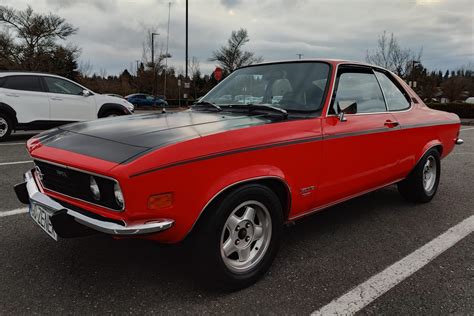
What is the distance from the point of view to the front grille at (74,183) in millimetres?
2172

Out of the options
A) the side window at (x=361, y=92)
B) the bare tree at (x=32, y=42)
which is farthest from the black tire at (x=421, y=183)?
the bare tree at (x=32, y=42)

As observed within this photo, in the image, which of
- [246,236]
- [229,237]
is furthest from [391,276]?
[229,237]

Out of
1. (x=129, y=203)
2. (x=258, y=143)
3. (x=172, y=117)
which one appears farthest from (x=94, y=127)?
(x=258, y=143)

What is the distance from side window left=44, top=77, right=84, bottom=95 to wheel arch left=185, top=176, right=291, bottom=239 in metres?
8.40

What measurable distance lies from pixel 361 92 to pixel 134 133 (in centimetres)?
230

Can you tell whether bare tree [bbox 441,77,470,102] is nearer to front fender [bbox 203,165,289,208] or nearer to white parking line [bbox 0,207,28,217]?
front fender [bbox 203,165,289,208]

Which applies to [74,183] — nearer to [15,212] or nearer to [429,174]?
[15,212]

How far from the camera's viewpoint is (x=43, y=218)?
2.44 m

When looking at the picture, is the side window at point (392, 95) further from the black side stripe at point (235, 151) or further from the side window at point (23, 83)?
the side window at point (23, 83)

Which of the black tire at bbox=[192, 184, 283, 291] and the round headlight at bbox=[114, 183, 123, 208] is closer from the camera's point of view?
the round headlight at bbox=[114, 183, 123, 208]

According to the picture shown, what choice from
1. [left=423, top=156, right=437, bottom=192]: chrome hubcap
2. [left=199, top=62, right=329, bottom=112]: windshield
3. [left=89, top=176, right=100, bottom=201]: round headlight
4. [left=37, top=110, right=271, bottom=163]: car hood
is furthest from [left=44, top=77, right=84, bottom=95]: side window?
[left=423, top=156, right=437, bottom=192]: chrome hubcap

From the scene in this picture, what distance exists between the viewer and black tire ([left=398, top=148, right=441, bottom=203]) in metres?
4.38

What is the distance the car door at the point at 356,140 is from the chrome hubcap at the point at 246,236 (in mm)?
624

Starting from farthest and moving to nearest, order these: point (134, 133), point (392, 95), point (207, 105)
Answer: point (392, 95) < point (207, 105) < point (134, 133)
